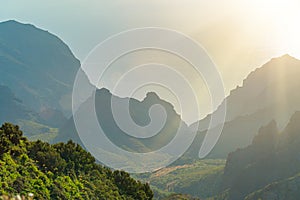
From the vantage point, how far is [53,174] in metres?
34.2

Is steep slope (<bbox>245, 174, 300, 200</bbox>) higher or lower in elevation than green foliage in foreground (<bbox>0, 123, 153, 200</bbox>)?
higher

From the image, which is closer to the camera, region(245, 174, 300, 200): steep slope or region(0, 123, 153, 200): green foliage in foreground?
region(0, 123, 153, 200): green foliage in foreground

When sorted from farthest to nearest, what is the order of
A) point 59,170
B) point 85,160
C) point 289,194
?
point 289,194, point 85,160, point 59,170

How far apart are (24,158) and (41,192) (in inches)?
175

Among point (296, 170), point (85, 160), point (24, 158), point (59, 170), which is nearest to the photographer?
point (24, 158)

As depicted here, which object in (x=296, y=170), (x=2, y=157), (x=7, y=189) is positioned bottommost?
(x=7, y=189)

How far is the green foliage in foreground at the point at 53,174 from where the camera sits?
30000 mm

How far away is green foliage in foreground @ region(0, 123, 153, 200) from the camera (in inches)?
1181

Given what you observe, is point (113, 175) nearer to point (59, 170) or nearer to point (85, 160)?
point (85, 160)

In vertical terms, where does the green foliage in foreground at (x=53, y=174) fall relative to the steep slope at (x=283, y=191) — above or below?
below

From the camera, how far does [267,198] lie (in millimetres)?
159250

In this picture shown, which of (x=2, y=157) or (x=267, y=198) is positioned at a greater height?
(x=267, y=198)

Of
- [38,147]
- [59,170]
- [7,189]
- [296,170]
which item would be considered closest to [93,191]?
[59,170]

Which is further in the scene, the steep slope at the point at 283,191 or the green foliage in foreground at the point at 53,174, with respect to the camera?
the steep slope at the point at 283,191
